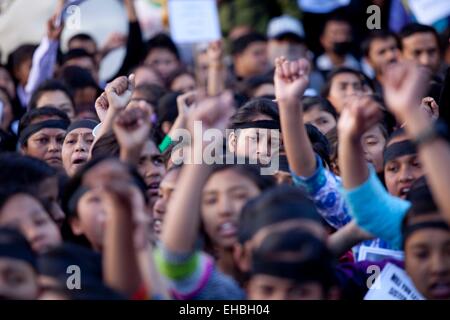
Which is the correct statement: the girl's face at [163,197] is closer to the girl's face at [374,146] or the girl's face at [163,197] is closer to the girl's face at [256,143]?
the girl's face at [256,143]

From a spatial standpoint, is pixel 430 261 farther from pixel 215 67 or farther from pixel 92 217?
pixel 215 67

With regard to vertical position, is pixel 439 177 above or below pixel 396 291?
above

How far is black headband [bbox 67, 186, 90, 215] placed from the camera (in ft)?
14.9

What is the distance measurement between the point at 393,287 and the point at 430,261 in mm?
248

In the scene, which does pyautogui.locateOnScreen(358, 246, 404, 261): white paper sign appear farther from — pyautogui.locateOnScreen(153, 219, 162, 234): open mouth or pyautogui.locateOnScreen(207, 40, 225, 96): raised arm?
pyautogui.locateOnScreen(207, 40, 225, 96): raised arm

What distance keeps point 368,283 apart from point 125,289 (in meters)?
1.20

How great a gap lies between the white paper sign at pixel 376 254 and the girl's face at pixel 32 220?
4.32 feet

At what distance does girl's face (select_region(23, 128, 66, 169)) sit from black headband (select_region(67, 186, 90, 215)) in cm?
180

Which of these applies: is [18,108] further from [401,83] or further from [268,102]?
[401,83]

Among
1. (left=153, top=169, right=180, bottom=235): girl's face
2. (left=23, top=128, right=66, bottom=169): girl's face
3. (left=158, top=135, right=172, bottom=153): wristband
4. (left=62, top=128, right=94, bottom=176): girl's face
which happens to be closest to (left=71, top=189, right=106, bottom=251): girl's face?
(left=153, top=169, right=180, bottom=235): girl's face

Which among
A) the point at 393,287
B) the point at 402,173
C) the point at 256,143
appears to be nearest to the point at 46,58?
the point at 256,143

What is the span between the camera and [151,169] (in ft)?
18.1

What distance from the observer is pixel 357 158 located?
396 cm
